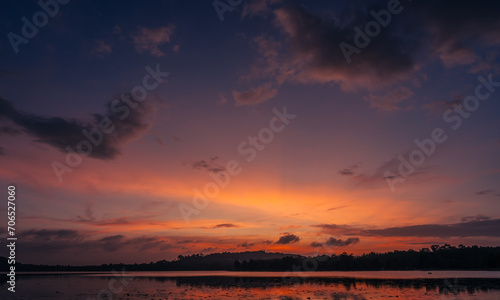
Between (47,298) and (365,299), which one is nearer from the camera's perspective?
(365,299)

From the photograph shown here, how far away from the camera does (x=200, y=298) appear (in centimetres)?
4734

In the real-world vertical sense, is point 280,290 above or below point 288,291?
below

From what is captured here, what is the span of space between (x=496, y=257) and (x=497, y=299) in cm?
13429

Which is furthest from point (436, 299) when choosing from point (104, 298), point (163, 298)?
point (104, 298)

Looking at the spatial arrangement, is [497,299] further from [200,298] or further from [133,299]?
[133,299]

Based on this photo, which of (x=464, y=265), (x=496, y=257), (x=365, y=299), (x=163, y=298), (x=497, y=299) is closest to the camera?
(x=497, y=299)

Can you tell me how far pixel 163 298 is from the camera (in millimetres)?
47219

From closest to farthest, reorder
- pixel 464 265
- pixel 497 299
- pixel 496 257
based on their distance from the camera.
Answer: pixel 497 299
pixel 496 257
pixel 464 265

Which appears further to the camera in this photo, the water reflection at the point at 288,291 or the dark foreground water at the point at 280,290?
the dark foreground water at the point at 280,290

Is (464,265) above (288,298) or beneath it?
beneath

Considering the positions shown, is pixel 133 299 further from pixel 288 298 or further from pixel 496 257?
pixel 496 257

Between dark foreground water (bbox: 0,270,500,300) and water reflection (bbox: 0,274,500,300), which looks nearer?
water reflection (bbox: 0,274,500,300)

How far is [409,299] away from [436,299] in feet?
10.3

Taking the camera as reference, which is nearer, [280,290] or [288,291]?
[288,291]
